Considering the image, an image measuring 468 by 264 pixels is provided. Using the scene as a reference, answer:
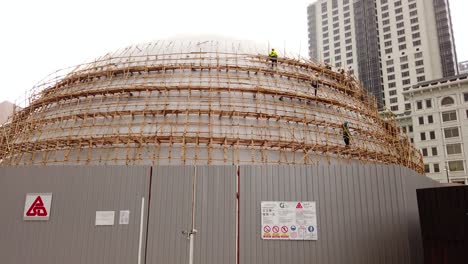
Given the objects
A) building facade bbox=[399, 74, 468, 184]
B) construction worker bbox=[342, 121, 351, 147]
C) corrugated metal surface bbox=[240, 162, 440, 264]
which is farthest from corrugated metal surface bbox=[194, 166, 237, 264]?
building facade bbox=[399, 74, 468, 184]

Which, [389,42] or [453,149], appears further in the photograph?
[389,42]

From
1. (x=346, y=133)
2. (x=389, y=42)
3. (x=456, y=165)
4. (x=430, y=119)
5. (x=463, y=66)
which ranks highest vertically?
(x=463, y=66)

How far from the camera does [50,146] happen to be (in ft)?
74.2

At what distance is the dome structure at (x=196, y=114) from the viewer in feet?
68.8

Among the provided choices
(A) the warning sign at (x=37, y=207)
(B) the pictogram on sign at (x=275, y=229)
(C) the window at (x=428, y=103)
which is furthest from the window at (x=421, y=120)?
(A) the warning sign at (x=37, y=207)

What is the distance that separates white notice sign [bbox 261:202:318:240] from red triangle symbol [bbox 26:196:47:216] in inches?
344

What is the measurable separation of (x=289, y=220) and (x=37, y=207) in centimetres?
1001

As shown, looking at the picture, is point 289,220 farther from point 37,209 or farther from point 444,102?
point 444,102

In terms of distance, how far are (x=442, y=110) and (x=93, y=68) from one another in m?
52.4

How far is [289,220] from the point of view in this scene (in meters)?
14.1

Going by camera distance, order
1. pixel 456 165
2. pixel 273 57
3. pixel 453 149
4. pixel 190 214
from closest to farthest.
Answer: pixel 190 214
pixel 273 57
pixel 456 165
pixel 453 149

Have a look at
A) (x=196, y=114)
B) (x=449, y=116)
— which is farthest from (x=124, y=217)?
(x=449, y=116)

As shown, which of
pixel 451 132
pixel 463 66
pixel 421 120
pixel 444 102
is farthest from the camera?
pixel 463 66

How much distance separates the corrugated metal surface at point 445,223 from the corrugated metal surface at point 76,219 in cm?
1007
